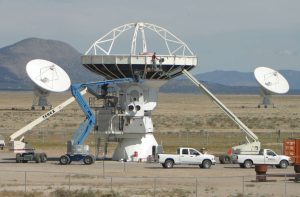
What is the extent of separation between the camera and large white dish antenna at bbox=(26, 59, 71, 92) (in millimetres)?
98562

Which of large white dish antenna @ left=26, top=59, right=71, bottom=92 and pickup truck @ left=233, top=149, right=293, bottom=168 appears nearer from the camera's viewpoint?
pickup truck @ left=233, top=149, right=293, bottom=168

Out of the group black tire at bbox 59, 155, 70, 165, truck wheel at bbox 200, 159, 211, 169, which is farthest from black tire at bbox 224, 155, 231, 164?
black tire at bbox 59, 155, 70, 165

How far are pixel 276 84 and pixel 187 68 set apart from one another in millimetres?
93072

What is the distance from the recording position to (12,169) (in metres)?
55.7

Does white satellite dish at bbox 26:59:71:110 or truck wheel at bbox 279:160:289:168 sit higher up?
white satellite dish at bbox 26:59:71:110

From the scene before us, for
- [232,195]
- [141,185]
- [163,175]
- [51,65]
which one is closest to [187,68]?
[163,175]

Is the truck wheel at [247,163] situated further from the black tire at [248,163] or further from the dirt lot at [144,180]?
the dirt lot at [144,180]

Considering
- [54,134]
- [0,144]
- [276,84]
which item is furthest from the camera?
[276,84]

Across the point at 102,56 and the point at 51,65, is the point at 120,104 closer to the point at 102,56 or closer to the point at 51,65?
the point at 102,56

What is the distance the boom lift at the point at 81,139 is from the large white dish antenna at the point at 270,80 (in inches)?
3641

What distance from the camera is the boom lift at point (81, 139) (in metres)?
61.3

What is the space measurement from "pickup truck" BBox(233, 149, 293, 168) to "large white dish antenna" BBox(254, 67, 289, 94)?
315 feet

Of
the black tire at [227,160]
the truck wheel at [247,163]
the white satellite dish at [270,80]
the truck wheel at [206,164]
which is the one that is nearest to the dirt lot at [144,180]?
the truck wheel at [206,164]

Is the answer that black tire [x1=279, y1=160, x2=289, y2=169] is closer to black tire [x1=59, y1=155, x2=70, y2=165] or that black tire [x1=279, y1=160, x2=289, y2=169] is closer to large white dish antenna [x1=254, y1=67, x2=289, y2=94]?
black tire [x1=59, y1=155, x2=70, y2=165]
